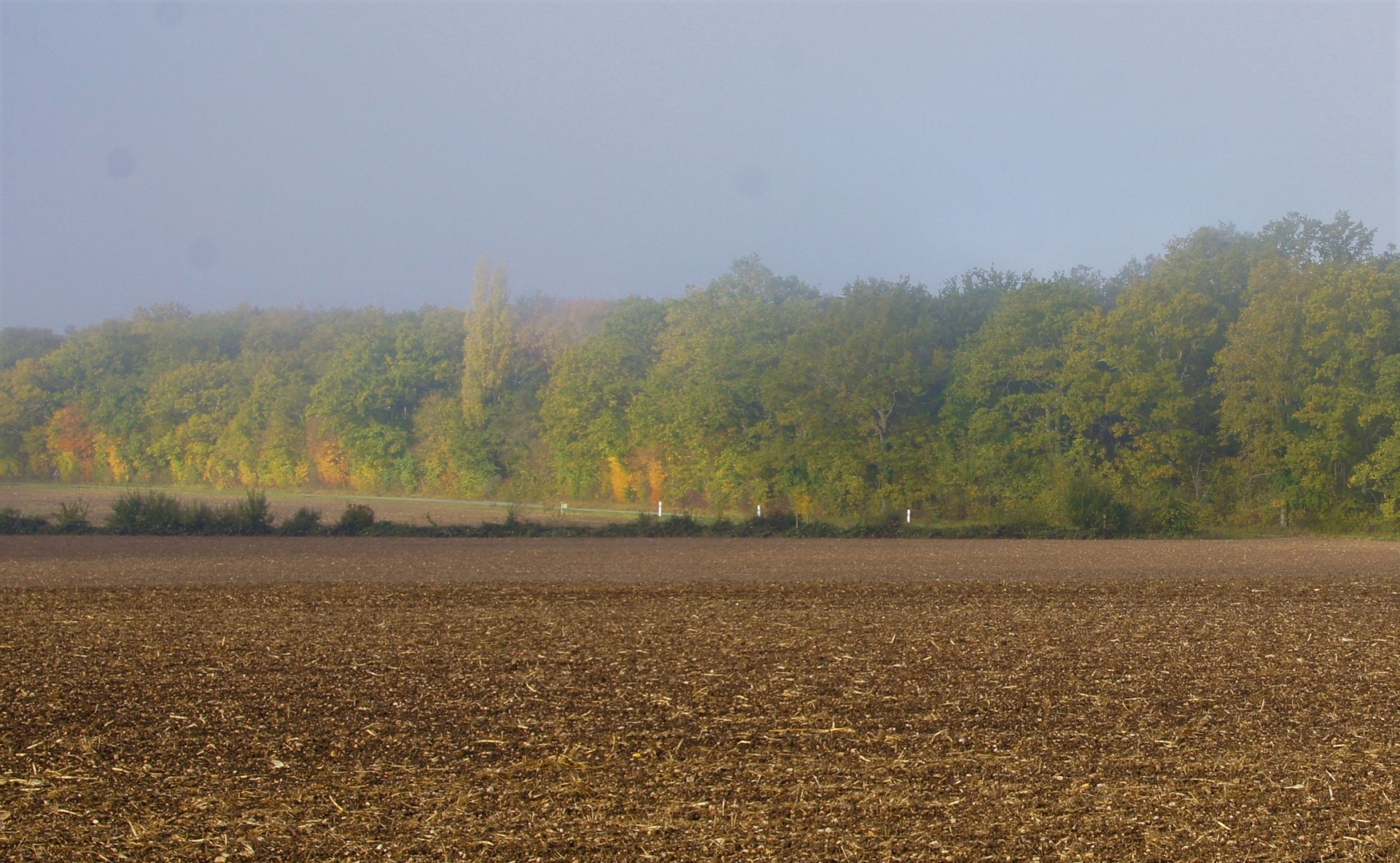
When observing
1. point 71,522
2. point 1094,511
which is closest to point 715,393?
point 1094,511

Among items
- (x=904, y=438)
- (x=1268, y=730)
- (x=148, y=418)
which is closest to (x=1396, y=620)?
(x=1268, y=730)

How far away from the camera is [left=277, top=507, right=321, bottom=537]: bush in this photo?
110 feet

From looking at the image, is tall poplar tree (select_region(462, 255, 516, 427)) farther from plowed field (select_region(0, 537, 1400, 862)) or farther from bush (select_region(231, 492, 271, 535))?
plowed field (select_region(0, 537, 1400, 862))

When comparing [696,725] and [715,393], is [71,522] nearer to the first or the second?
[715,393]

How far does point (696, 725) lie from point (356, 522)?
26691mm

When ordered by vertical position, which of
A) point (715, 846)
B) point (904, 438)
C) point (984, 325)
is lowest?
point (715, 846)

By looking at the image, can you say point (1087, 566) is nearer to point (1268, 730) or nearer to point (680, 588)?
point (680, 588)

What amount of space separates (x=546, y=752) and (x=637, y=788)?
1117 mm

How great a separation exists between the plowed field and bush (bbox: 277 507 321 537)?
14.9m

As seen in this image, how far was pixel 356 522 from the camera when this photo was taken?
33.8m

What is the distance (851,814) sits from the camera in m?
6.96

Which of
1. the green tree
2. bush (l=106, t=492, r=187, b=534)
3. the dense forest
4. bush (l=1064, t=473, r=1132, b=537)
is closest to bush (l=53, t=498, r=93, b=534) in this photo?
bush (l=106, t=492, r=187, b=534)

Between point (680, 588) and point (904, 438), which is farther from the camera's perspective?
point (904, 438)

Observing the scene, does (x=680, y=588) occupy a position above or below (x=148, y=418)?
below
